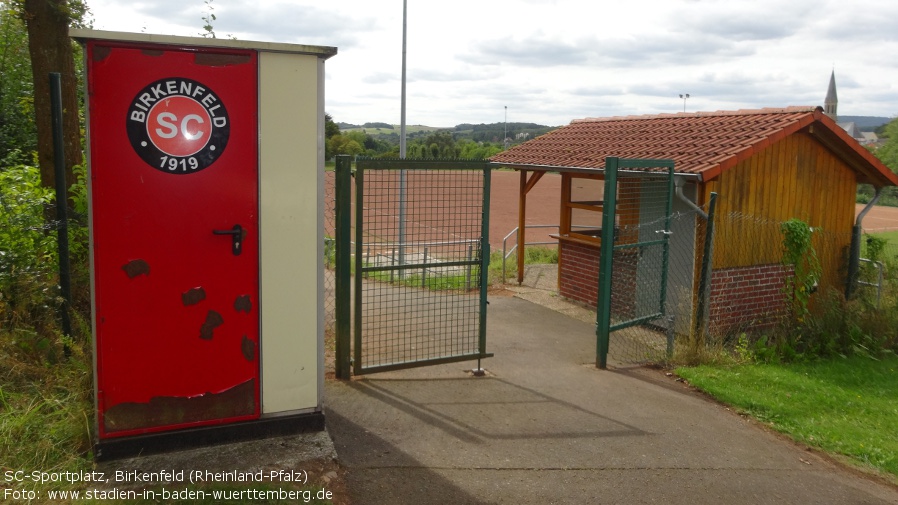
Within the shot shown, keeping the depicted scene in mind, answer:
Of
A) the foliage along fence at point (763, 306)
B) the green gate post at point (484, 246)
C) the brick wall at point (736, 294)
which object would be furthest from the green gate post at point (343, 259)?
the brick wall at point (736, 294)

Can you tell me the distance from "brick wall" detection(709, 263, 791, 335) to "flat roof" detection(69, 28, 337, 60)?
22.6ft

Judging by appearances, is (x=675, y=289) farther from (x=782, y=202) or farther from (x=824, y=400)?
(x=824, y=400)

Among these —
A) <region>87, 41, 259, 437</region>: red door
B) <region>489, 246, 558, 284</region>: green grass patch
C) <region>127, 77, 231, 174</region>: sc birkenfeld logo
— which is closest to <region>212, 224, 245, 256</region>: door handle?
<region>87, 41, 259, 437</region>: red door

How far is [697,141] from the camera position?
10539mm

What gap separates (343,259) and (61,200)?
2.24 metres

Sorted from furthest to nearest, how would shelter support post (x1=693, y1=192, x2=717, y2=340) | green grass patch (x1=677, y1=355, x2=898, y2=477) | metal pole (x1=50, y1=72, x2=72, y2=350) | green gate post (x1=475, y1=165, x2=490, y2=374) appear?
shelter support post (x1=693, y1=192, x2=717, y2=340), green gate post (x1=475, y1=165, x2=490, y2=374), green grass patch (x1=677, y1=355, x2=898, y2=477), metal pole (x1=50, y1=72, x2=72, y2=350)

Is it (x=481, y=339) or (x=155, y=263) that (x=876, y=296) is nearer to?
(x=481, y=339)

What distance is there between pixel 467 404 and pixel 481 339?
3.50 ft

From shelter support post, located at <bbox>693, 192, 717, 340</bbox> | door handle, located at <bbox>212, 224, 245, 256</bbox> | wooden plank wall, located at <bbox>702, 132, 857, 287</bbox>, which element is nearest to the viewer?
door handle, located at <bbox>212, 224, 245, 256</bbox>

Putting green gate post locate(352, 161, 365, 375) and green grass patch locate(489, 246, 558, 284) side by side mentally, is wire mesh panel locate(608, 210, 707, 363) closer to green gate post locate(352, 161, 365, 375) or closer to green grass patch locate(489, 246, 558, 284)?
green gate post locate(352, 161, 365, 375)

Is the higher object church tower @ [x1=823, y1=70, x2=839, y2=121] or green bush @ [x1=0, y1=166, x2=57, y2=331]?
church tower @ [x1=823, y1=70, x2=839, y2=121]

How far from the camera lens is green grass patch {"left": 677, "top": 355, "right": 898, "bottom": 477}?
6188mm

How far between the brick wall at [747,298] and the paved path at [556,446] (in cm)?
277

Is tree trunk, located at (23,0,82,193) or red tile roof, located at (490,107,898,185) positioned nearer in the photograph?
tree trunk, located at (23,0,82,193)
